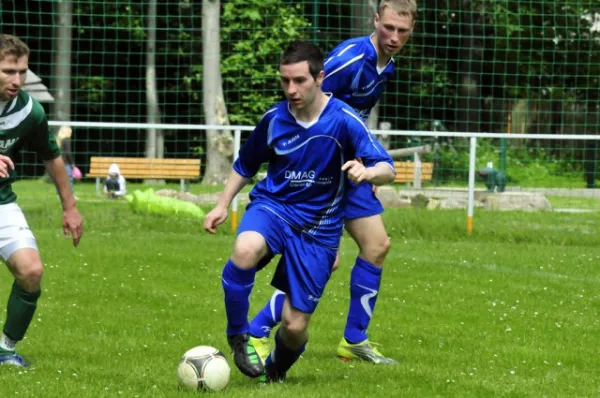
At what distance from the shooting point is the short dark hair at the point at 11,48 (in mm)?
6293

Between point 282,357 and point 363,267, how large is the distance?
1187 mm

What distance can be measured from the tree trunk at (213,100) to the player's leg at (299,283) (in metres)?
15.2

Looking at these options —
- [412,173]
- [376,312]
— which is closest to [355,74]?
[376,312]

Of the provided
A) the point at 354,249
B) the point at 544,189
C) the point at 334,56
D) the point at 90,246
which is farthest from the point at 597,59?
the point at 334,56

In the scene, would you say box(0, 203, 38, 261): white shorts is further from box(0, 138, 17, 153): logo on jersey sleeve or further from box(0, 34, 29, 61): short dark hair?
box(0, 34, 29, 61): short dark hair

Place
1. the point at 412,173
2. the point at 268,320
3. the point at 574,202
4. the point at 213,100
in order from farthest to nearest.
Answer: the point at 213,100
the point at 412,173
the point at 574,202
the point at 268,320

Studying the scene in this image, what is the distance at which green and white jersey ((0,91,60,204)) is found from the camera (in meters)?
6.50

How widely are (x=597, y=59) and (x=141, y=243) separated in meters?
15.5

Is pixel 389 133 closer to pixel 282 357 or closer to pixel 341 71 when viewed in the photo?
pixel 341 71

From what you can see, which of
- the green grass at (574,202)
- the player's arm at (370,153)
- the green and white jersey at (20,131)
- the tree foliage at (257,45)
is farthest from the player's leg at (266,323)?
the tree foliage at (257,45)

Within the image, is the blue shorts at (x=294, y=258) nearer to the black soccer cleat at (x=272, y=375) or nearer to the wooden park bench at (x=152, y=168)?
the black soccer cleat at (x=272, y=375)

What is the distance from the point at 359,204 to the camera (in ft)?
22.6

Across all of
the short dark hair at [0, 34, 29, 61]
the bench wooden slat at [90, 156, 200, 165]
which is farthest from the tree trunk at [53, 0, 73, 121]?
the short dark hair at [0, 34, 29, 61]

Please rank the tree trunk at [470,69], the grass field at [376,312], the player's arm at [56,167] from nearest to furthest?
the grass field at [376,312], the player's arm at [56,167], the tree trunk at [470,69]
